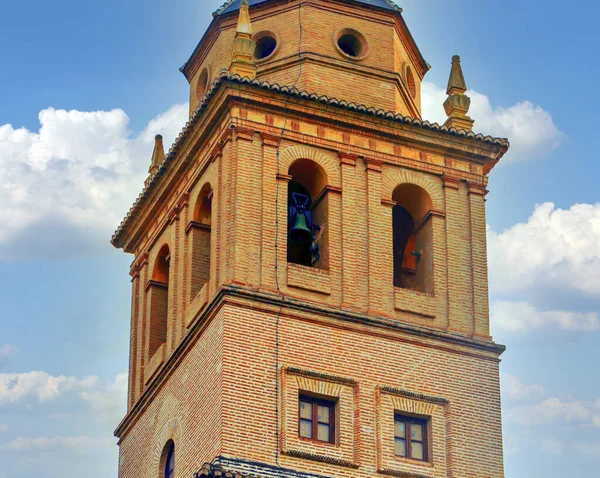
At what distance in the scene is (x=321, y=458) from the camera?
34.5m

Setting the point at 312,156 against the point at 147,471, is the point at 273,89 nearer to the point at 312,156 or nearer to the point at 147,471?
the point at 312,156

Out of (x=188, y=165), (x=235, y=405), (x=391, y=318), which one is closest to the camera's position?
(x=235, y=405)

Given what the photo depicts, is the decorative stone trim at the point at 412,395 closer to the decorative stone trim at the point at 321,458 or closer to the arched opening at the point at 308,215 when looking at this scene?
the decorative stone trim at the point at 321,458

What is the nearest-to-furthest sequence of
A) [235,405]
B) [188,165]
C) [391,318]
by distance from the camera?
[235,405]
[391,318]
[188,165]

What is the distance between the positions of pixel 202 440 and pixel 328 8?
10.9 meters

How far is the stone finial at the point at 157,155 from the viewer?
1668 inches

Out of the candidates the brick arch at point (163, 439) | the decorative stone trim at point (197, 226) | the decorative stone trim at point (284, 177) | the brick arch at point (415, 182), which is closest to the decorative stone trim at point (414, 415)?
the brick arch at point (163, 439)

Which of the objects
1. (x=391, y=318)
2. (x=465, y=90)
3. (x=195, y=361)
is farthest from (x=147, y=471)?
(x=465, y=90)

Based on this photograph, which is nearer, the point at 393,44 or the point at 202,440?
the point at 202,440

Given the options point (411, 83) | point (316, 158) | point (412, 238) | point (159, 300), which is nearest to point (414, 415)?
point (412, 238)

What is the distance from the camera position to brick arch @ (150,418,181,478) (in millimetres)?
36469

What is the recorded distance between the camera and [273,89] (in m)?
37.8

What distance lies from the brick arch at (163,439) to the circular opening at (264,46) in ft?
28.4

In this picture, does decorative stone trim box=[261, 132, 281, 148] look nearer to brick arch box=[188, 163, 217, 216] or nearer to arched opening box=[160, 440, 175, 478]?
brick arch box=[188, 163, 217, 216]
